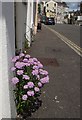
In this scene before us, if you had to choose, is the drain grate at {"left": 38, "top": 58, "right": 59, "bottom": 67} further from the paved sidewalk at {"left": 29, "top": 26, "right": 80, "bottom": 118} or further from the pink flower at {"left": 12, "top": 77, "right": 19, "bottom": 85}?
the pink flower at {"left": 12, "top": 77, "right": 19, "bottom": 85}

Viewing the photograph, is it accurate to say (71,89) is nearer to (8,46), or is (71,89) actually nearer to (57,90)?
(57,90)

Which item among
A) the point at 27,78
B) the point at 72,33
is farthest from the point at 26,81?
→ the point at 72,33

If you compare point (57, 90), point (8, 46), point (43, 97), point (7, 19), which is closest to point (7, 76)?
point (8, 46)

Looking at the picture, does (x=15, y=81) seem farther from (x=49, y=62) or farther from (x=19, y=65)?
(x=49, y=62)

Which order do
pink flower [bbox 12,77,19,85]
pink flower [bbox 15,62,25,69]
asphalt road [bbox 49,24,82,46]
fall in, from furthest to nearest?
asphalt road [bbox 49,24,82,46] → pink flower [bbox 15,62,25,69] → pink flower [bbox 12,77,19,85]

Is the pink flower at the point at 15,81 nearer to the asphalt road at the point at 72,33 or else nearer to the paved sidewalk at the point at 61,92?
the paved sidewalk at the point at 61,92

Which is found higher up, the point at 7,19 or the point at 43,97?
the point at 7,19

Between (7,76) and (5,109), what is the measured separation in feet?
1.73

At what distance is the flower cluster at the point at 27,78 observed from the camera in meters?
5.00

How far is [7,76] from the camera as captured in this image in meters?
4.58

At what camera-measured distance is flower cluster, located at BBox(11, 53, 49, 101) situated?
5.00 metres

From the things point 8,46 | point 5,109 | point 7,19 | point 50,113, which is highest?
point 7,19

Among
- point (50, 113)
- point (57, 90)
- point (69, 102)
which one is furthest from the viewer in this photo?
point (57, 90)

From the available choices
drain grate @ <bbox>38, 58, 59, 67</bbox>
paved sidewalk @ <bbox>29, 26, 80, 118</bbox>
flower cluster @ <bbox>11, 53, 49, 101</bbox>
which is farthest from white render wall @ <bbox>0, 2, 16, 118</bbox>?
drain grate @ <bbox>38, 58, 59, 67</bbox>
